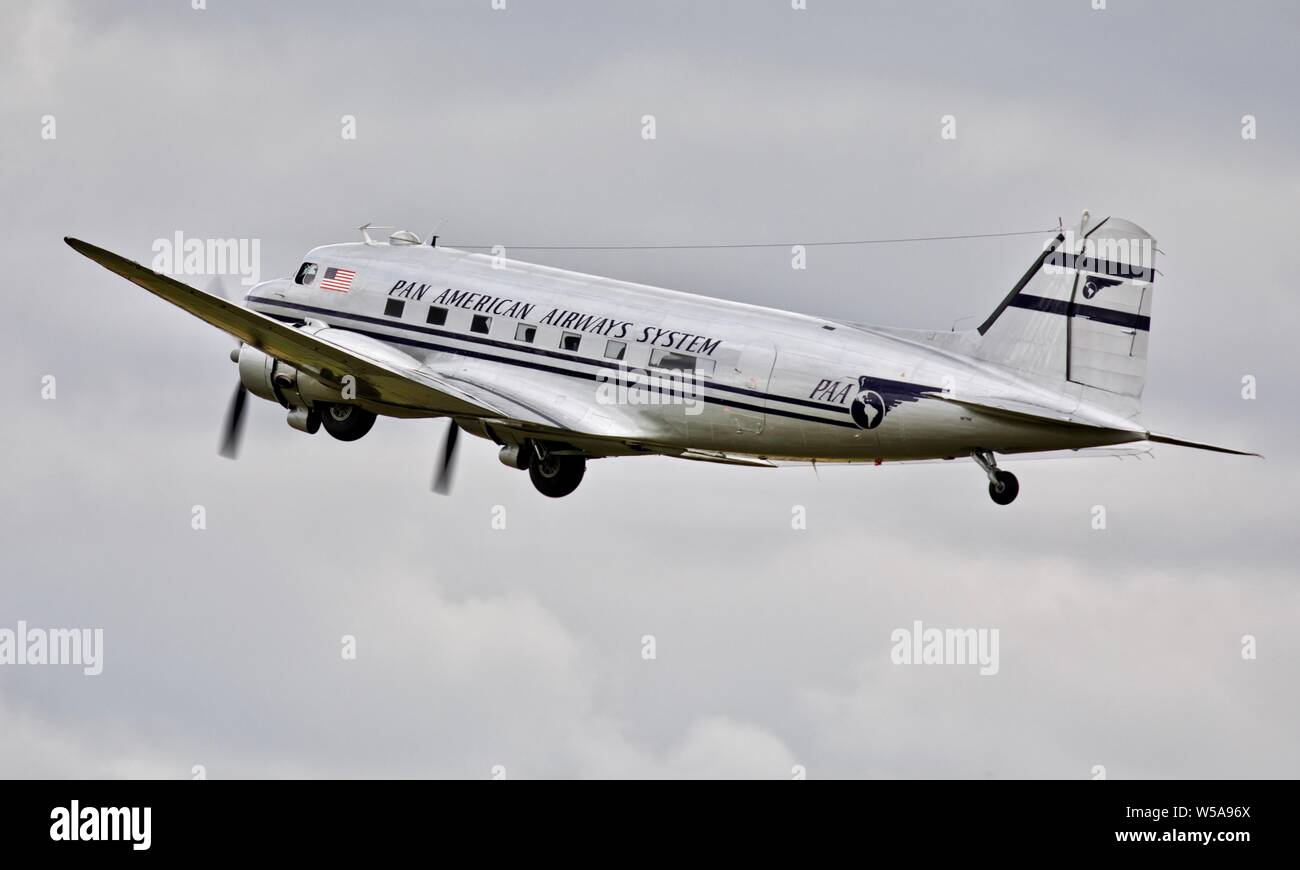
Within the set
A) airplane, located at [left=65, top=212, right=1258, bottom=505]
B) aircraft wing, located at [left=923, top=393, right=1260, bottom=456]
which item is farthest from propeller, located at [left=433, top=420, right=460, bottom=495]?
aircraft wing, located at [left=923, top=393, right=1260, bottom=456]

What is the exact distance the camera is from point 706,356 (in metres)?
54.2

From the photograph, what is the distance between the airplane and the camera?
51.5 meters

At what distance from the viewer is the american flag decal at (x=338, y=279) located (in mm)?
60031

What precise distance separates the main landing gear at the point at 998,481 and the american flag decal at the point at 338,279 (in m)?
14.4

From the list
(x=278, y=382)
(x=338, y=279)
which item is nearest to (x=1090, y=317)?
(x=278, y=382)

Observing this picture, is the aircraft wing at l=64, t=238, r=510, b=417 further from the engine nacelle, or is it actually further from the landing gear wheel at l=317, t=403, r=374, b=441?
the landing gear wheel at l=317, t=403, r=374, b=441

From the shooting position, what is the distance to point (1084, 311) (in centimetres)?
5178

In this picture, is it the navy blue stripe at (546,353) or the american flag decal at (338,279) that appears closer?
the navy blue stripe at (546,353)

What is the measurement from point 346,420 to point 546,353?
4.27 m

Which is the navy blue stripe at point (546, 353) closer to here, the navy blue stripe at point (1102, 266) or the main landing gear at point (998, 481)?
the main landing gear at point (998, 481)

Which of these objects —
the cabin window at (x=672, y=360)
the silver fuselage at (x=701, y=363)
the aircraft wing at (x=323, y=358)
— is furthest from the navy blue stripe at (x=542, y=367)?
the aircraft wing at (x=323, y=358)

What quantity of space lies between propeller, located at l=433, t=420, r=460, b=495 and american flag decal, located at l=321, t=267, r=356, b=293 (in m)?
3.89
